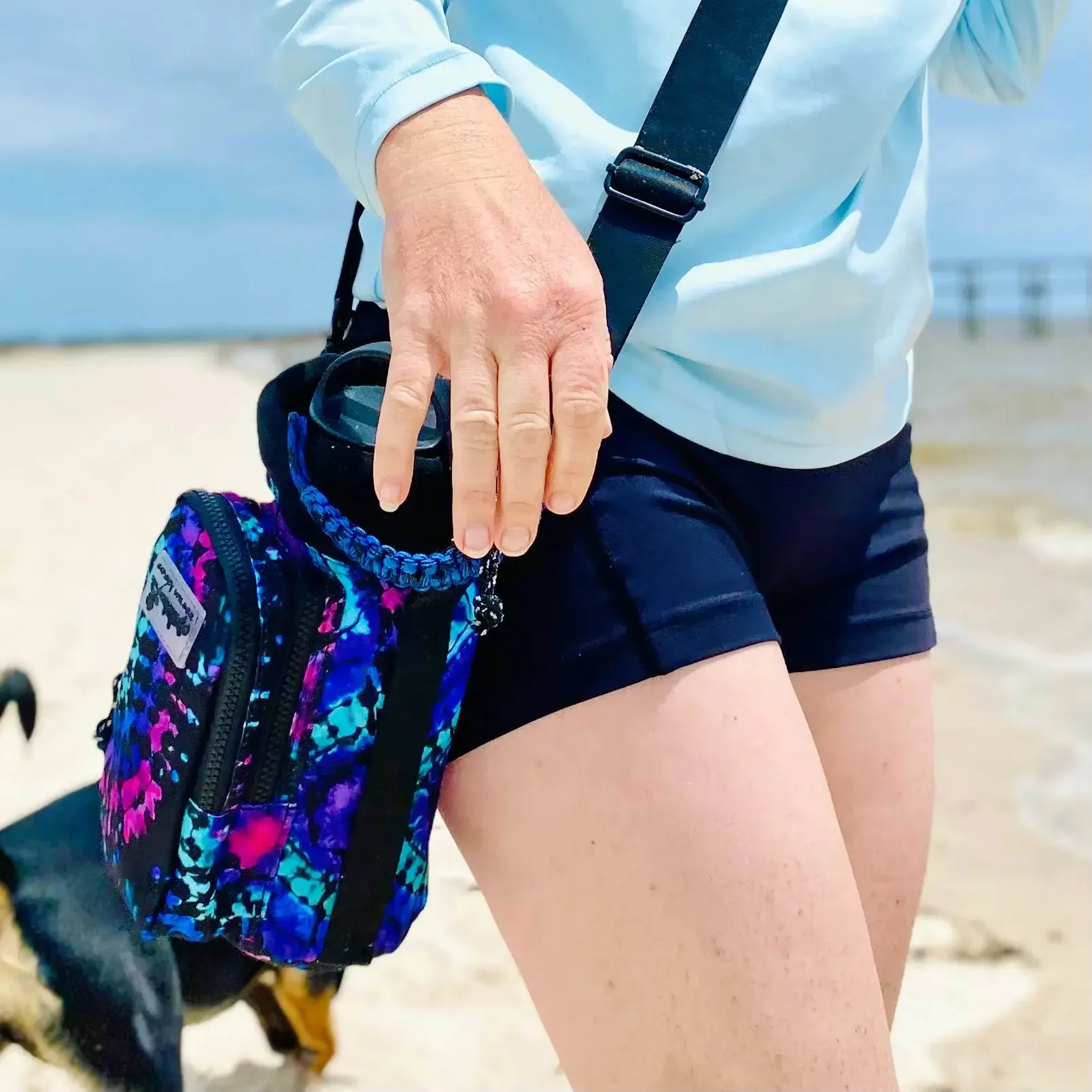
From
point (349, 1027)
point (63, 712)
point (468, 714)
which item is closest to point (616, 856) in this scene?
point (468, 714)

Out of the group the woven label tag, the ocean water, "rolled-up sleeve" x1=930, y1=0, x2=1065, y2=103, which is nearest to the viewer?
the woven label tag

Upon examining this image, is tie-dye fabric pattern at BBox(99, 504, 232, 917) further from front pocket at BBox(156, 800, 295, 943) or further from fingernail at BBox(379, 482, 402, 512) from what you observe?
fingernail at BBox(379, 482, 402, 512)

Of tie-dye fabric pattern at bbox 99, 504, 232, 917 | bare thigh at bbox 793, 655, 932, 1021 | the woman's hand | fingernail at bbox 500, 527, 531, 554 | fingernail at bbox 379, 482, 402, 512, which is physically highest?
the woman's hand

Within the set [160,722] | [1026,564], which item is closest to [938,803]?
[160,722]

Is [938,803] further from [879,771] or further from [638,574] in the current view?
[638,574]

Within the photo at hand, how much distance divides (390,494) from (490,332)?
0.43ft

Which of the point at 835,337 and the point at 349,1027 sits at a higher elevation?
the point at 835,337

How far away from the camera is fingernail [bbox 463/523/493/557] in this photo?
2.46 feet

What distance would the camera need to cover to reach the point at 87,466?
26.5 ft

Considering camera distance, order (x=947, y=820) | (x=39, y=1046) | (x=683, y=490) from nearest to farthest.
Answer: (x=683, y=490) < (x=39, y=1046) < (x=947, y=820)

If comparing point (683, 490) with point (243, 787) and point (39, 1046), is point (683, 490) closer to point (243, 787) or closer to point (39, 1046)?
point (243, 787)

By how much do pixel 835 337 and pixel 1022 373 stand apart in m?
24.3

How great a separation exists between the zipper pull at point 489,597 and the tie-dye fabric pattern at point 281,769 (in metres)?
0.02

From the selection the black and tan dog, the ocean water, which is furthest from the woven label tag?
the ocean water
